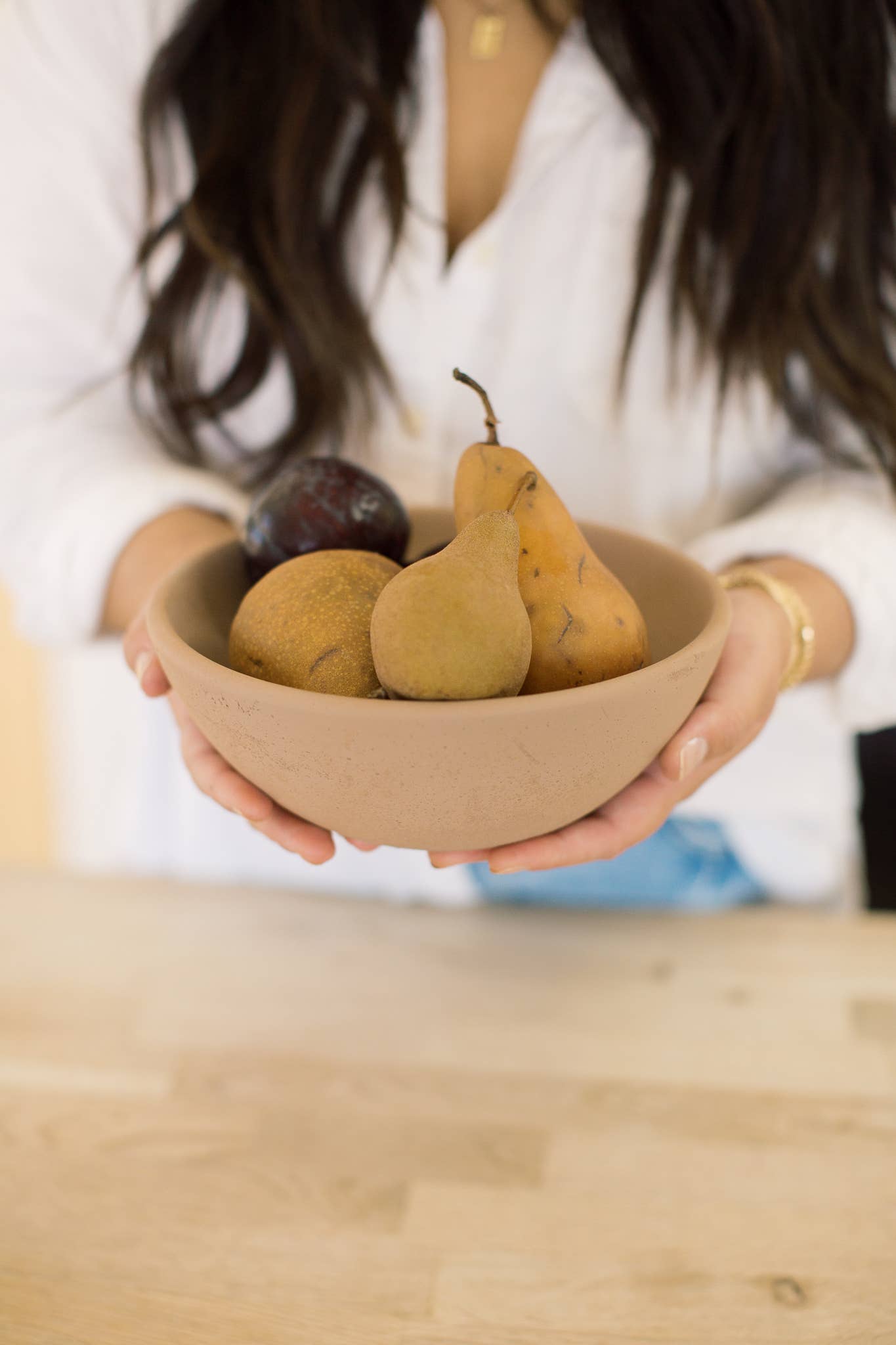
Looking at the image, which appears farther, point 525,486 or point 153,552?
point 153,552

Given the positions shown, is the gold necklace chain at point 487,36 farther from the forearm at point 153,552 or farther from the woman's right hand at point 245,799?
the woman's right hand at point 245,799

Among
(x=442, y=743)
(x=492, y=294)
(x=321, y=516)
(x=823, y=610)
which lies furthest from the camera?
(x=492, y=294)

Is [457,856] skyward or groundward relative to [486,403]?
groundward

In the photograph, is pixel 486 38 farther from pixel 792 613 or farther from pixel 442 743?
pixel 442 743

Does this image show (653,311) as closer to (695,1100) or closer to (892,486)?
(892,486)

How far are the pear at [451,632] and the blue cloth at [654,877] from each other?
0.38m

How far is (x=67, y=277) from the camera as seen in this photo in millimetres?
635

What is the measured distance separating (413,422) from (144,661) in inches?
12.2

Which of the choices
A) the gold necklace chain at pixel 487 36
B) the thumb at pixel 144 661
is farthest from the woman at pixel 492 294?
the thumb at pixel 144 661

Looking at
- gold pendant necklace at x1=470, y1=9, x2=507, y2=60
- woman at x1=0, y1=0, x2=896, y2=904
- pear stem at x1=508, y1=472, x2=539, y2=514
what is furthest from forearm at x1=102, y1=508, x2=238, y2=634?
gold pendant necklace at x1=470, y1=9, x2=507, y2=60

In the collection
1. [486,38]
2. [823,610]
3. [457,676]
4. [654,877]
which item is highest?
[486,38]

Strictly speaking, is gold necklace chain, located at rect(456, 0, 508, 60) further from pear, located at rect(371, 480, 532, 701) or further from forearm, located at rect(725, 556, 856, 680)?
pear, located at rect(371, 480, 532, 701)

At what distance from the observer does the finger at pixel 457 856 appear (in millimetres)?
340

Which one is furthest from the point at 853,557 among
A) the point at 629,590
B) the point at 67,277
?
the point at 67,277
